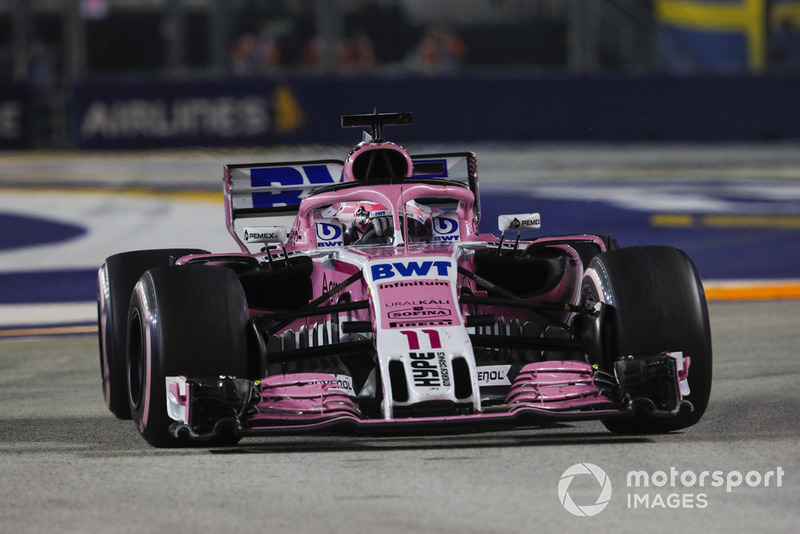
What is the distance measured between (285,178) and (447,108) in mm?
18514

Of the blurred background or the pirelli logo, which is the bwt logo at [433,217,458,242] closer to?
the pirelli logo

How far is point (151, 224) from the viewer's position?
1900 centimetres

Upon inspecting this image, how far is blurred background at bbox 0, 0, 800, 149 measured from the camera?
27641 millimetres

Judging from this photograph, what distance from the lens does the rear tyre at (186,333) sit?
679 cm

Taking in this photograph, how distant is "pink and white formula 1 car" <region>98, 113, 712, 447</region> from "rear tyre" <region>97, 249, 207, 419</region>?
0.01 m

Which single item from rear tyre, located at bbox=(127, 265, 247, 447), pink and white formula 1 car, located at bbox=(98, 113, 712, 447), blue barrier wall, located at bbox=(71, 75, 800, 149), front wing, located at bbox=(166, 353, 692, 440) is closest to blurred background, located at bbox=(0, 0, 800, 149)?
blue barrier wall, located at bbox=(71, 75, 800, 149)

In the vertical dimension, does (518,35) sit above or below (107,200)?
above

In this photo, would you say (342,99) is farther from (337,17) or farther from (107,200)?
(107,200)

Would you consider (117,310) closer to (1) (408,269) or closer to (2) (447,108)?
(1) (408,269)

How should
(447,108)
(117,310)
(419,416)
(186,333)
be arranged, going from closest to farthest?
(419,416) → (186,333) → (117,310) → (447,108)

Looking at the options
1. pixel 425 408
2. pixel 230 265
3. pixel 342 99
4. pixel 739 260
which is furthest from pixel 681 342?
pixel 342 99

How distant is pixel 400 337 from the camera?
683 cm

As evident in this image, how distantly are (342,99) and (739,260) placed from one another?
47.7ft

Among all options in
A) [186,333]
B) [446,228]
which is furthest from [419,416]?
[446,228]
